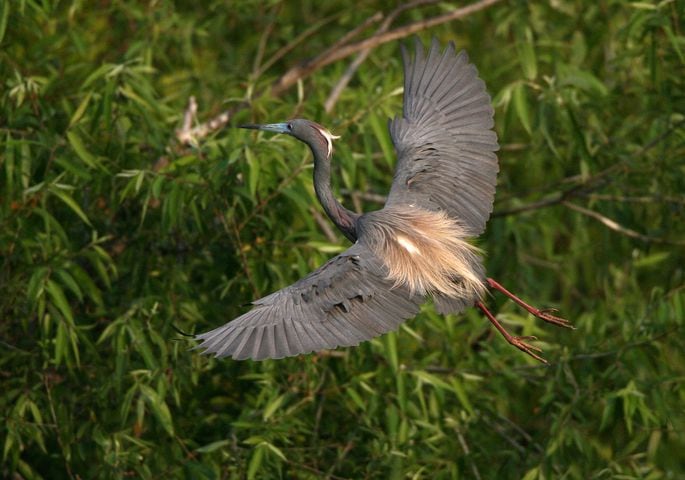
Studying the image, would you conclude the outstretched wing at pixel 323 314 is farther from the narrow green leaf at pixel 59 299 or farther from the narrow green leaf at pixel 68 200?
the narrow green leaf at pixel 68 200

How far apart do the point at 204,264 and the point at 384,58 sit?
2111 millimetres

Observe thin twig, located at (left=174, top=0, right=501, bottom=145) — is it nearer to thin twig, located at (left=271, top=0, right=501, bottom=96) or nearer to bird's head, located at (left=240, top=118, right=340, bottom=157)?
thin twig, located at (left=271, top=0, right=501, bottom=96)

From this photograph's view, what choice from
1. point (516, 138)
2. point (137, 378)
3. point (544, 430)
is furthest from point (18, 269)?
point (516, 138)

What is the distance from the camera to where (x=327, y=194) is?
5.32m

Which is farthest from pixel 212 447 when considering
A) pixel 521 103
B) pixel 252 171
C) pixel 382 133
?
pixel 521 103

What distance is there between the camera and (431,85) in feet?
19.0

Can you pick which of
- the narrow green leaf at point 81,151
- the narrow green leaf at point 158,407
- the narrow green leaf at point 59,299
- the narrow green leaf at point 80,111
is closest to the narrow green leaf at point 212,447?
the narrow green leaf at point 158,407

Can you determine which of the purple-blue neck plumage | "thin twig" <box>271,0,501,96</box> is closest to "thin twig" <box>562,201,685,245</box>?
"thin twig" <box>271,0,501,96</box>

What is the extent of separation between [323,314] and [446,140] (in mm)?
1329

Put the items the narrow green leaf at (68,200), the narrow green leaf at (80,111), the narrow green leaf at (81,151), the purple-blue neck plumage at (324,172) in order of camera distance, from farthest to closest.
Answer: the narrow green leaf at (80,111)
the narrow green leaf at (81,151)
the purple-blue neck plumage at (324,172)
the narrow green leaf at (68,200)

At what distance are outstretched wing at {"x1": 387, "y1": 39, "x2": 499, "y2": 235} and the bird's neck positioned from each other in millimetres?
229

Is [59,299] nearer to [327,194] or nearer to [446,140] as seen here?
[327,194]

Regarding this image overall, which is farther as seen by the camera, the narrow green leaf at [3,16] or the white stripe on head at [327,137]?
the narrow green leaf at [3,16]

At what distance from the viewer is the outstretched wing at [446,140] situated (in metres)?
5.46
